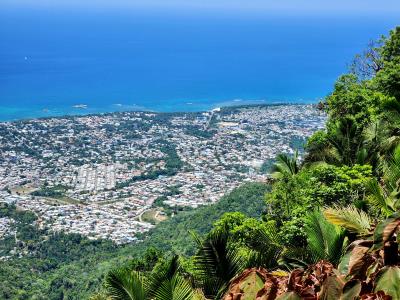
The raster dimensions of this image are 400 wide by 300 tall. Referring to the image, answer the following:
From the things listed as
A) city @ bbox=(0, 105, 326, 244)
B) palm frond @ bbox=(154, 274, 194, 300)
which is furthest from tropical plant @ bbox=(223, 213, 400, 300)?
city @ bbox=(0, 105, 326, 244)

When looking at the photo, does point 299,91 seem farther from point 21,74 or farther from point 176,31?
point 176,31

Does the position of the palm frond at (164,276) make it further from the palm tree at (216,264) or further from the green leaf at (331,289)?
the green leaf at (331,289)

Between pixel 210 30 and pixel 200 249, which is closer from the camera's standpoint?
pixel 200 249

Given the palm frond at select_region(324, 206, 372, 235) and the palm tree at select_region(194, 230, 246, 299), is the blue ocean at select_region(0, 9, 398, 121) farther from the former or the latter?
the palm tree at select_region(194, 230, 246, 299)

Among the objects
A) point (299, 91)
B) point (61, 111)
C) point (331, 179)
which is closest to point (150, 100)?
point (61, 111)

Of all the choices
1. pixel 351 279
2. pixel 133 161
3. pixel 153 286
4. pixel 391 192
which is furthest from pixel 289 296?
pixel 133 161

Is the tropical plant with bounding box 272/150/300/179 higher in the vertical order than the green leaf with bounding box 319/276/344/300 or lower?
lower
